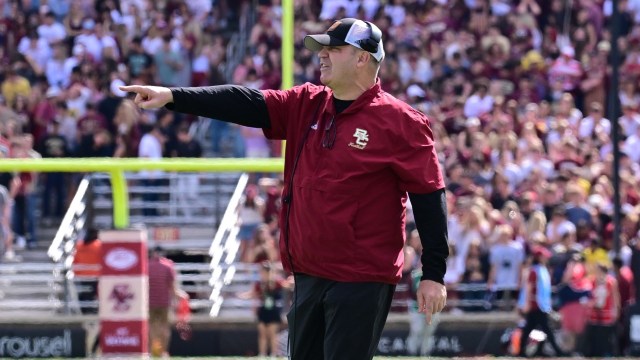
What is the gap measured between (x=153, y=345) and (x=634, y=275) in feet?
13.9

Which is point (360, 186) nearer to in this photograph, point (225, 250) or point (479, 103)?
point (225, 250)

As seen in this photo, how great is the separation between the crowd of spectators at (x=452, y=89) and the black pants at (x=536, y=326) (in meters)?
0.70

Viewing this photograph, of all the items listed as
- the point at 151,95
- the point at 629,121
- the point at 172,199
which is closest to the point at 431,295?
the point at 151,95

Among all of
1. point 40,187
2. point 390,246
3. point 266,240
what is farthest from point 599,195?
point 390,246

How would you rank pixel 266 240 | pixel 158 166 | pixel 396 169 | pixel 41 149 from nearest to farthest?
pixel 396 169 → pixel 158 166 → pixel 266 240 → pixel 41 149

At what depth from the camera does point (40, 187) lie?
50.6 ft

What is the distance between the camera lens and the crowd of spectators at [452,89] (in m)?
14.8

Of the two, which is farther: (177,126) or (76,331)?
(177,126)

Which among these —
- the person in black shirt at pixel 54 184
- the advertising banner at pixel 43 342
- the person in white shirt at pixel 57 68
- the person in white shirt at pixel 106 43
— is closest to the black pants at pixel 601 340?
the advertising banner at pixel 43 342

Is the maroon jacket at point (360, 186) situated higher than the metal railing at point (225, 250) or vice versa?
the maroon jacket at point (360, 186)

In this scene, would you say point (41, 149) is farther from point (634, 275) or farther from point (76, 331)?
point (634, 275)

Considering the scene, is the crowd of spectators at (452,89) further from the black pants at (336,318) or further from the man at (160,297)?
the black pants at (336,318)

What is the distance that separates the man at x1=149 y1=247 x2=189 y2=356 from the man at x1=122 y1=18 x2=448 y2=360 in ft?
26.4

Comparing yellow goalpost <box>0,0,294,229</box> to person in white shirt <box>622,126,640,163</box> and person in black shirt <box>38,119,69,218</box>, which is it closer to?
person in black shirt <box>38,119,69,218</box>
